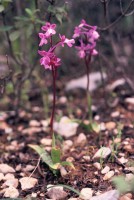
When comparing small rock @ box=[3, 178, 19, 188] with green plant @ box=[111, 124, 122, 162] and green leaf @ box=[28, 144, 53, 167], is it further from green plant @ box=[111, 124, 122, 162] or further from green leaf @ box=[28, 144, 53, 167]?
green plant @ box=[111, 124, 122, 162]

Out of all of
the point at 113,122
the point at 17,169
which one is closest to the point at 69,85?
the point at 113,122

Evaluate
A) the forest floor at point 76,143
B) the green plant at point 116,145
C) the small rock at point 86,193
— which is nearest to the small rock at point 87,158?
the forest floor at point 76,143

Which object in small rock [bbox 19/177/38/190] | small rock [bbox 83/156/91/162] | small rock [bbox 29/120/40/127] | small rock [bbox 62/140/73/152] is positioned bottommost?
small rock [bbox 19/177/38/190]

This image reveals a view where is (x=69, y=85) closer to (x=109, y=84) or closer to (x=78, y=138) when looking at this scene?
(x=109, y=84)

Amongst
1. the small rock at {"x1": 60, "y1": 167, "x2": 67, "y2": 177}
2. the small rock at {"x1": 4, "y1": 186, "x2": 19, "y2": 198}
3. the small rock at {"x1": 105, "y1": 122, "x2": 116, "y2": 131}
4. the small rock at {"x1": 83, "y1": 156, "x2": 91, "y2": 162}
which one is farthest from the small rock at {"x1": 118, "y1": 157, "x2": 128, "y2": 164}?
the small rock at {"x1": 4, "y1": 186, "x2": 19, "y2": 198}

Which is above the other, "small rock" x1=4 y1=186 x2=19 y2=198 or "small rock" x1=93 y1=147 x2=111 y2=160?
"small rock" x1=93 y1=147 x2=111 y2=160

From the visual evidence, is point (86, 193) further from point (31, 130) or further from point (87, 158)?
point (31, 130)
